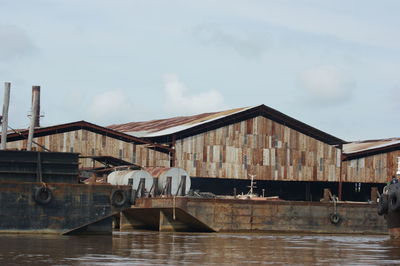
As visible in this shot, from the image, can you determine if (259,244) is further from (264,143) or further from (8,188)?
(264,143)

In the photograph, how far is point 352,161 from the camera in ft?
229

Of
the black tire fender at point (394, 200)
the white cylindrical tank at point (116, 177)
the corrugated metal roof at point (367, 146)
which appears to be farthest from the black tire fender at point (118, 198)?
the corrugated metal roof at point (367, 146)

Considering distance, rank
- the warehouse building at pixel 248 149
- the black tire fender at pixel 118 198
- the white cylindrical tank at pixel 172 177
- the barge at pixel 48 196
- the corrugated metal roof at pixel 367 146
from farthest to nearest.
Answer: the corrugated metal roof at pixel 367 146 → the warehouse building at pixel 248 149 → the white cylindrical tank at pixel 172 177 → the black tire fender at pixel 118 198 → the barge at pixel 48 196

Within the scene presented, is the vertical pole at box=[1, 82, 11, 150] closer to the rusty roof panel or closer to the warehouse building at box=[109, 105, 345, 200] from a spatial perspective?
the warehouse building at box=[109, 105, 345, 200]

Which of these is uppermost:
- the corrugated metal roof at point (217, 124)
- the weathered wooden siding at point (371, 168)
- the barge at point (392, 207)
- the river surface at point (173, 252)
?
the corrugated metal roof at point (217, 124)

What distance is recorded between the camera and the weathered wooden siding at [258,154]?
6369 centimetres

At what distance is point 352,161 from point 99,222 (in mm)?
36264

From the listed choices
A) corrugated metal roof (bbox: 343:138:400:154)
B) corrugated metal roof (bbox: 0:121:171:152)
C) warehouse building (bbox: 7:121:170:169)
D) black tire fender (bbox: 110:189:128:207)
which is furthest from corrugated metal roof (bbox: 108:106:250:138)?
black tire fender (bbox: 110:189:128:207)

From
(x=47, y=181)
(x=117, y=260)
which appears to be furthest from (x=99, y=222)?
(x=117, y=260)

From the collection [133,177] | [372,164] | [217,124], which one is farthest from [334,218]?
[372,164]

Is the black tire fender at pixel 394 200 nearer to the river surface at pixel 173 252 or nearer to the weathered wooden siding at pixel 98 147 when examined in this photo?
the river surface at pixel 173 252

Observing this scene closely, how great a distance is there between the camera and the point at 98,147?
6106cm

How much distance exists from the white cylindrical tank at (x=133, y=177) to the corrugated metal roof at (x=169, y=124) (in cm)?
860

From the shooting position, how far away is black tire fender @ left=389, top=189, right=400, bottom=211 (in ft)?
132
